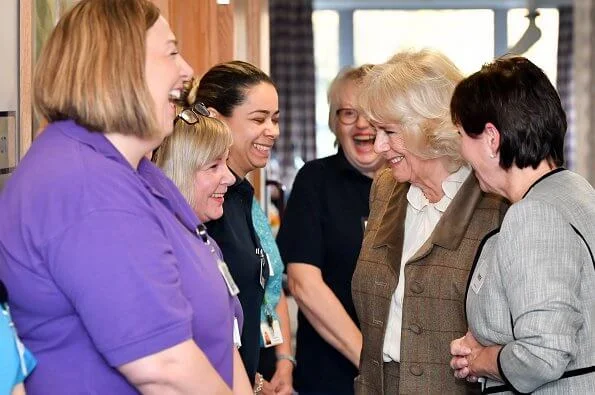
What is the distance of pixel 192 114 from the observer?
2.30 metres

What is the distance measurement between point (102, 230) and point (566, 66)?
9.46 meters

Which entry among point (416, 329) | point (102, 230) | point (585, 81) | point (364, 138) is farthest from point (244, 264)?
point (585, 81)

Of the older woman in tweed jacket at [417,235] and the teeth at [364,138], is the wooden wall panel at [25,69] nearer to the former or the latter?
the older woman in tweed jacket at [417,235]

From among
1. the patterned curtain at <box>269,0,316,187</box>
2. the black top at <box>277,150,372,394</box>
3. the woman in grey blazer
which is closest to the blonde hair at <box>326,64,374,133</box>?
the black top at <box>277,150,372,394</box>

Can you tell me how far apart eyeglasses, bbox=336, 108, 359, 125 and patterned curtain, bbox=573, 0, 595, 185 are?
5384 millimetres

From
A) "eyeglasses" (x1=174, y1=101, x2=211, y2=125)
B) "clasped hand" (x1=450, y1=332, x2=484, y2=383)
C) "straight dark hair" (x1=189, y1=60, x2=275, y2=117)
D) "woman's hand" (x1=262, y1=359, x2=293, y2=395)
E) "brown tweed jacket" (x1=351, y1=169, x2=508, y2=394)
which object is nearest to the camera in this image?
"clasped hand" (x1=450, y1=332, x2=484, y2=383)

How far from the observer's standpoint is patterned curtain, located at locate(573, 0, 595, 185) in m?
8.50

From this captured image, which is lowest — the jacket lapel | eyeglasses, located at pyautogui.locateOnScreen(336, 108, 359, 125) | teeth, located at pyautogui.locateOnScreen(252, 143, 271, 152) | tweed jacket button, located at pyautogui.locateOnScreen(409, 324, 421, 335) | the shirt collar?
tweed jacket button, located at pyautogui.locateOnScreen(409, 324, 421, 335)

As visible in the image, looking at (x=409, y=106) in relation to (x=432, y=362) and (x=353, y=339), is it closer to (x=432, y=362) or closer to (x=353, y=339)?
(x=432, y=362)

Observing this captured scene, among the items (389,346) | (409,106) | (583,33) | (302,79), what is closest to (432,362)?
(389,346)

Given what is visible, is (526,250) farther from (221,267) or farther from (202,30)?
(202,30)

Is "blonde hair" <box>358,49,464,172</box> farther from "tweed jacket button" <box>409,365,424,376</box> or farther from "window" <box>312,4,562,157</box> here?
"window" <box>312,4,562,157</box>

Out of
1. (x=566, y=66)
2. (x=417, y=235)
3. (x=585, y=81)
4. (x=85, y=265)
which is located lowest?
(x=417, y=235)

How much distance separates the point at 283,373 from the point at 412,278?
74cm
